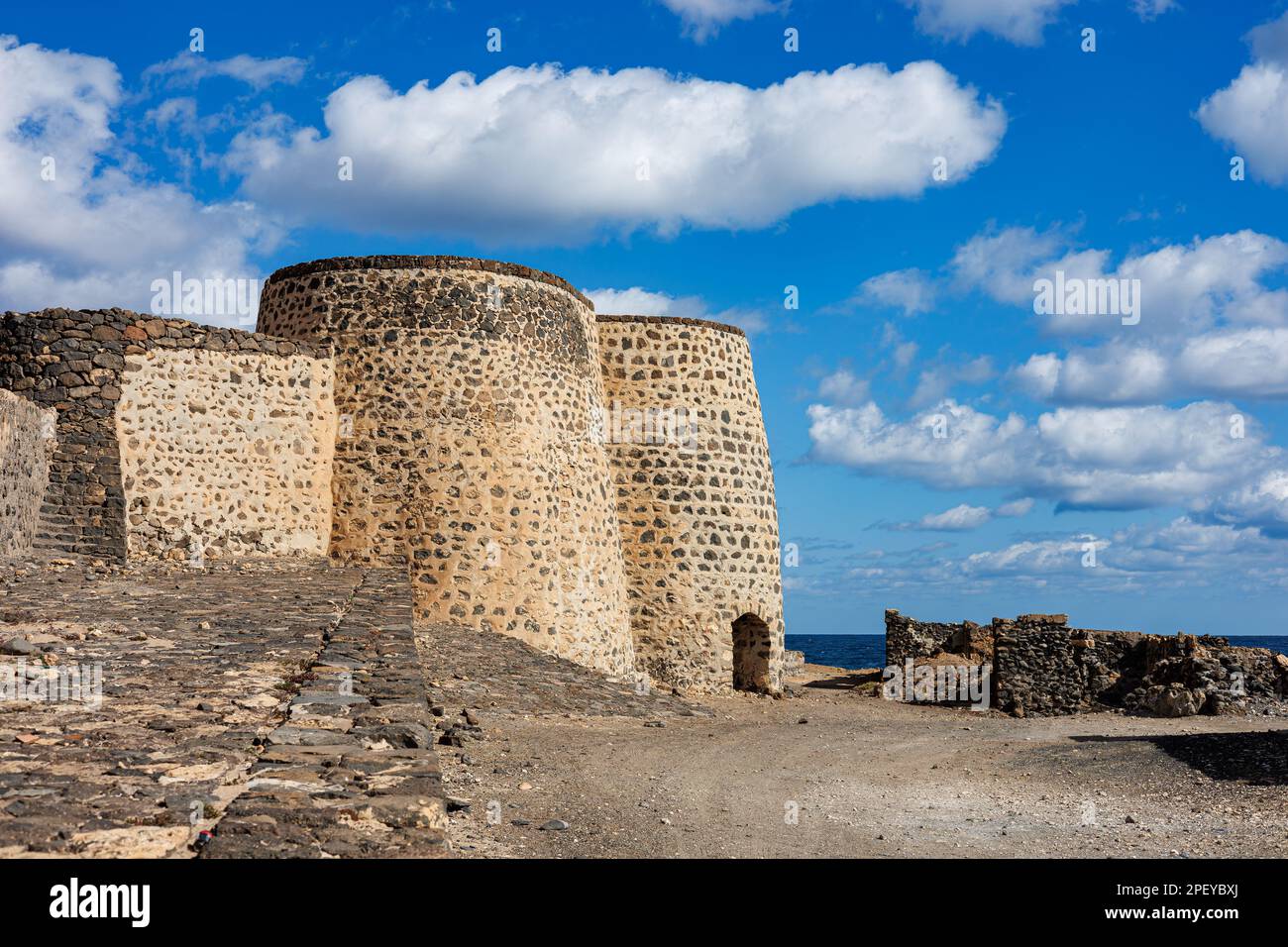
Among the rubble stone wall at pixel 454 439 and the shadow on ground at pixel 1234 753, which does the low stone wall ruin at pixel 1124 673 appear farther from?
the rubble stone wall at pixel 454 439

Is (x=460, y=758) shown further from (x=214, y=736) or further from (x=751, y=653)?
(x=751, y=653)

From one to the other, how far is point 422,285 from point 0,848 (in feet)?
43.1

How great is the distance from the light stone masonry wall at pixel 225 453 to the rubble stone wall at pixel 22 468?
89 cm

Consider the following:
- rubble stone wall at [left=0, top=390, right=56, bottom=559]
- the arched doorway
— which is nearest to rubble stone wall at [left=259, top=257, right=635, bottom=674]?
rubble stone wall at [left=0, top=390, right=56, bottom=559]

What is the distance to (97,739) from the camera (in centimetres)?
498

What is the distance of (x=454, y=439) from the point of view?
15.7 m

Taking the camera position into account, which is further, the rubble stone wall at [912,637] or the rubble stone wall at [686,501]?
Answer: the rubble stone wall at [912,637]

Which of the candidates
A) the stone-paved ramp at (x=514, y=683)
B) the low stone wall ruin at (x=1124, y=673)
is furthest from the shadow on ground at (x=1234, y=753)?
the stone-paved ramp at (x=514, y=683)

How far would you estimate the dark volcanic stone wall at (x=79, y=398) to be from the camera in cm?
1405

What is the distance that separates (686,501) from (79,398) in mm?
9129

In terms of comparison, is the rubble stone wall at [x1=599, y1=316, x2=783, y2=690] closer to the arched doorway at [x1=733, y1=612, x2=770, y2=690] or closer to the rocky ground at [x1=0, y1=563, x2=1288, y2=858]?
the arched doorway at [x1=733, y1=612, x2=770, y2=690]

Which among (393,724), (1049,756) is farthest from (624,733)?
(393,724)
